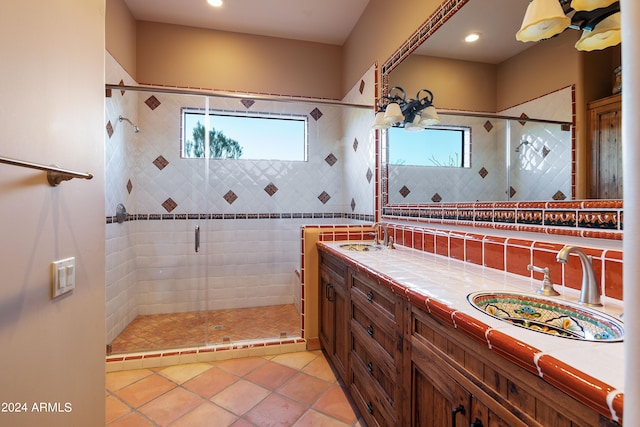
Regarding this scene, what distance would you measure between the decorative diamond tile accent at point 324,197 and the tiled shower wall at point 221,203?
1 cm

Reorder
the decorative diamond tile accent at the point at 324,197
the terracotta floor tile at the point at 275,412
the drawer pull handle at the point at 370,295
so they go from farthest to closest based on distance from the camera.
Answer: the decorative diamond tile accent at the point at 324,197
the terracotta floor tile at the point at 275,412
the drawer pull handle at the point at 370,295

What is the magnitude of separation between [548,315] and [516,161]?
699mm

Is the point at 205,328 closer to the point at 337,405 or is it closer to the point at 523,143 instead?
the point at 337,405

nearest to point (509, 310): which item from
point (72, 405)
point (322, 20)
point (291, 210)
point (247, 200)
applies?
point (72, 405)

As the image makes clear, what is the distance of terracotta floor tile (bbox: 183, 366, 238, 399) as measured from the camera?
1.87m

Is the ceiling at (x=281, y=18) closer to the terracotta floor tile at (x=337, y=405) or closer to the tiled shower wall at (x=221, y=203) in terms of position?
the tiled shower wall at (x=221, y=203)

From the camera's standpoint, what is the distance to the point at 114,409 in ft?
5.58

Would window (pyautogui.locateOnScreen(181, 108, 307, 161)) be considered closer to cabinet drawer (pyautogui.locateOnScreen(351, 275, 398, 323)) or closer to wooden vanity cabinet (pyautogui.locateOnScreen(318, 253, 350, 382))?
wooden vanity cabinet (pyautogui.locateOnScreen(318, 253, 350, 382))

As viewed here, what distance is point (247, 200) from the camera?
3068mm

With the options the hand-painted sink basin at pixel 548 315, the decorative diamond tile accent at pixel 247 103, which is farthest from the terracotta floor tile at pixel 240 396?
the decorative diamond tile accent at pixel 247 103

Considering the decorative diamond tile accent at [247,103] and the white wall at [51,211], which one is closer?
the white wall at [51,211]

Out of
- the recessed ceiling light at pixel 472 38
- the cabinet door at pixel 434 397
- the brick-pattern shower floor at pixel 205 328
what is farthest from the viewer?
the brick-pattern shower floor at pixel 205 328

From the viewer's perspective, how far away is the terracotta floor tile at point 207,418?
159 cm

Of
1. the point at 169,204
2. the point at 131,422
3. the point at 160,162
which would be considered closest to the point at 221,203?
the point at 169,204
